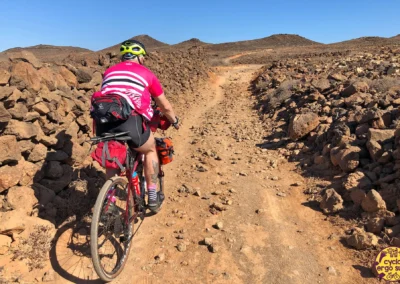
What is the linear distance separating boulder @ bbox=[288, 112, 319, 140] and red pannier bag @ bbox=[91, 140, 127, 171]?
202 inches

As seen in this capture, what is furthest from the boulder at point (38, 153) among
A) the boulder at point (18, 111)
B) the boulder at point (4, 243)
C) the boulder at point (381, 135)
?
the boulder at point (381, 135)

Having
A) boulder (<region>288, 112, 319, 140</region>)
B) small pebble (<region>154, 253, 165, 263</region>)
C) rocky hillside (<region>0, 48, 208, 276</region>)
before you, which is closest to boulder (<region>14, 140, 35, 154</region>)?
rocky hillside (<region>0, 48, 208, 276</region>)

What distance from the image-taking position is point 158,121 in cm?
404

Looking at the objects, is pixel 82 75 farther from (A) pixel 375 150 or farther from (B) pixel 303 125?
(A) pixel 375 150

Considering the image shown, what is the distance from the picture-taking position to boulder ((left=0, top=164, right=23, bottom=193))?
12.2 feet

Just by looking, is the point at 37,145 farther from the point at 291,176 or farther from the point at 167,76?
the point at 167,76

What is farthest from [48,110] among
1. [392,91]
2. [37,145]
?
[392,91]

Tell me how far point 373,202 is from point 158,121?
3093 mm

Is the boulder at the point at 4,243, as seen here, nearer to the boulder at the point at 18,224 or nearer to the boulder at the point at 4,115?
the boulder at the point at 18,224

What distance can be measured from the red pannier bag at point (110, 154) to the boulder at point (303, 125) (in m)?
5.14

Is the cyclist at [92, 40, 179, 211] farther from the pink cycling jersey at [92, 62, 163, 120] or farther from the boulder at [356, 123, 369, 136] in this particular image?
the boulder at [356, 123, 369, 136]

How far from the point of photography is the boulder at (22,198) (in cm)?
377

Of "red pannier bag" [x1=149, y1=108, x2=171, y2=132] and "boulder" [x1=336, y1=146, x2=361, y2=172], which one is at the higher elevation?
"red pannier bag" [x1=149, y1=108, x2=171, y2=132]

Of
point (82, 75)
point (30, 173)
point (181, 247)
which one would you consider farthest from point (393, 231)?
point (82, 75)
